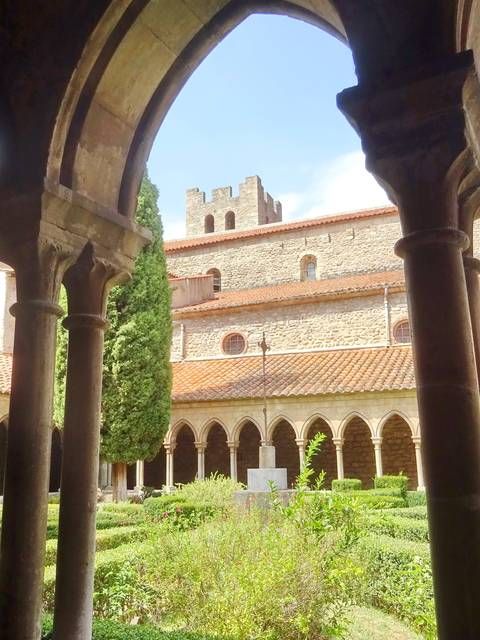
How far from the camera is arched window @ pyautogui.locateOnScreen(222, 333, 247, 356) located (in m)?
20.2

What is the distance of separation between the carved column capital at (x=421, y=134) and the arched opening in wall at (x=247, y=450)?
17011mm

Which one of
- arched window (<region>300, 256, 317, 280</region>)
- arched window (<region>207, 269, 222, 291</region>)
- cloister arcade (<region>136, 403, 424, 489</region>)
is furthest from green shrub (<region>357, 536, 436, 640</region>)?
arched window (<region>207, 269, 222, 291</region>)

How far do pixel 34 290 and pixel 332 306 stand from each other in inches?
653

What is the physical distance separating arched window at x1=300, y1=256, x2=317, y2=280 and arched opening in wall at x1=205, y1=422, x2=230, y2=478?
23.3 feet

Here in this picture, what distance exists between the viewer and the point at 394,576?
18.3 ft

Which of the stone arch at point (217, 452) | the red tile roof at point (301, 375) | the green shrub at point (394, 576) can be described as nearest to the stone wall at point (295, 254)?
the red tile roof at point (301, 375)

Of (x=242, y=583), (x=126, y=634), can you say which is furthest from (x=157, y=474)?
(x=126, y=634)

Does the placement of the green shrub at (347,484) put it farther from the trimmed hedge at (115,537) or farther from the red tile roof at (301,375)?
the trimmed hedge at (115,537)

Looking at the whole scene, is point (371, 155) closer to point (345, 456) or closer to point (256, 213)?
point (345, 456)

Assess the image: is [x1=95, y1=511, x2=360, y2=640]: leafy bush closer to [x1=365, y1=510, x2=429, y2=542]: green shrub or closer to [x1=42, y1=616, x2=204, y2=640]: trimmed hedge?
[x1=42, y1=616, x2=204, y2=640]: trimmed hedge

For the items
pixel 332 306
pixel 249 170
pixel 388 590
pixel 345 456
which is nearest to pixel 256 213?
pixel 249 170

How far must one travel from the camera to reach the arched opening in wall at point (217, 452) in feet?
63.8

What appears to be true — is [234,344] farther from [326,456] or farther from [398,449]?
[398,449]

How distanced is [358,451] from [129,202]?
15390 mm
